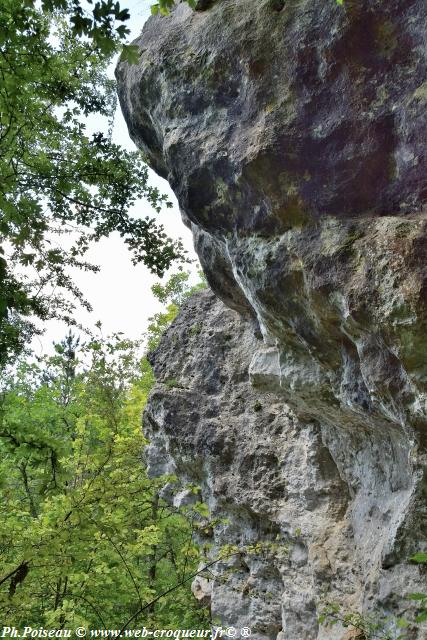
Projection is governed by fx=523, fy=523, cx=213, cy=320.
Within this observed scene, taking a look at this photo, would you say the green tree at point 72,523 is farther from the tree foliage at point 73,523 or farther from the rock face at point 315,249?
the rock face at point 315,249

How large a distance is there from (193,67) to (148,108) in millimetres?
1086

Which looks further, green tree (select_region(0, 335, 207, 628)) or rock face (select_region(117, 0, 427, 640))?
rock face (select_region(117, 0, 427, 640))

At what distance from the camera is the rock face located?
3885 millimetres

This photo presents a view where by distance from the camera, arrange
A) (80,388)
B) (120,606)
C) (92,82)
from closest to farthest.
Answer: (92,82)
(120,606)
(80,388)

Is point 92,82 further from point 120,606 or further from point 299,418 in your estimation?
point 120,606

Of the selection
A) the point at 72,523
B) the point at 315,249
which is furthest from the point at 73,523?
the point at 315,249

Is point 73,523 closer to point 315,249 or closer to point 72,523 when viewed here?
point 72,523

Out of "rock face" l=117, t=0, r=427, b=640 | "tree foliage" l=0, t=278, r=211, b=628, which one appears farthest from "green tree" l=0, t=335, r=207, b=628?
"rock face" l=117, t=0, r=427, b=640

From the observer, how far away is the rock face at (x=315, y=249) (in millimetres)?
3885

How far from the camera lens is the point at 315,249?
168 inches

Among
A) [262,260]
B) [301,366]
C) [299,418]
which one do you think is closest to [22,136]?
[262,260]

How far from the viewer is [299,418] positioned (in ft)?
22.0

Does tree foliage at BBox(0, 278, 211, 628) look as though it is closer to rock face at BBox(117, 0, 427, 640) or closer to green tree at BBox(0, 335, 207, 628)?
green tree at BBox(0, 335, 207, 628)

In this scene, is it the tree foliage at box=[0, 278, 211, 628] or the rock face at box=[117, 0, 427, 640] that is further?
A: the rock face at box=[117, 0, 427, 640]
